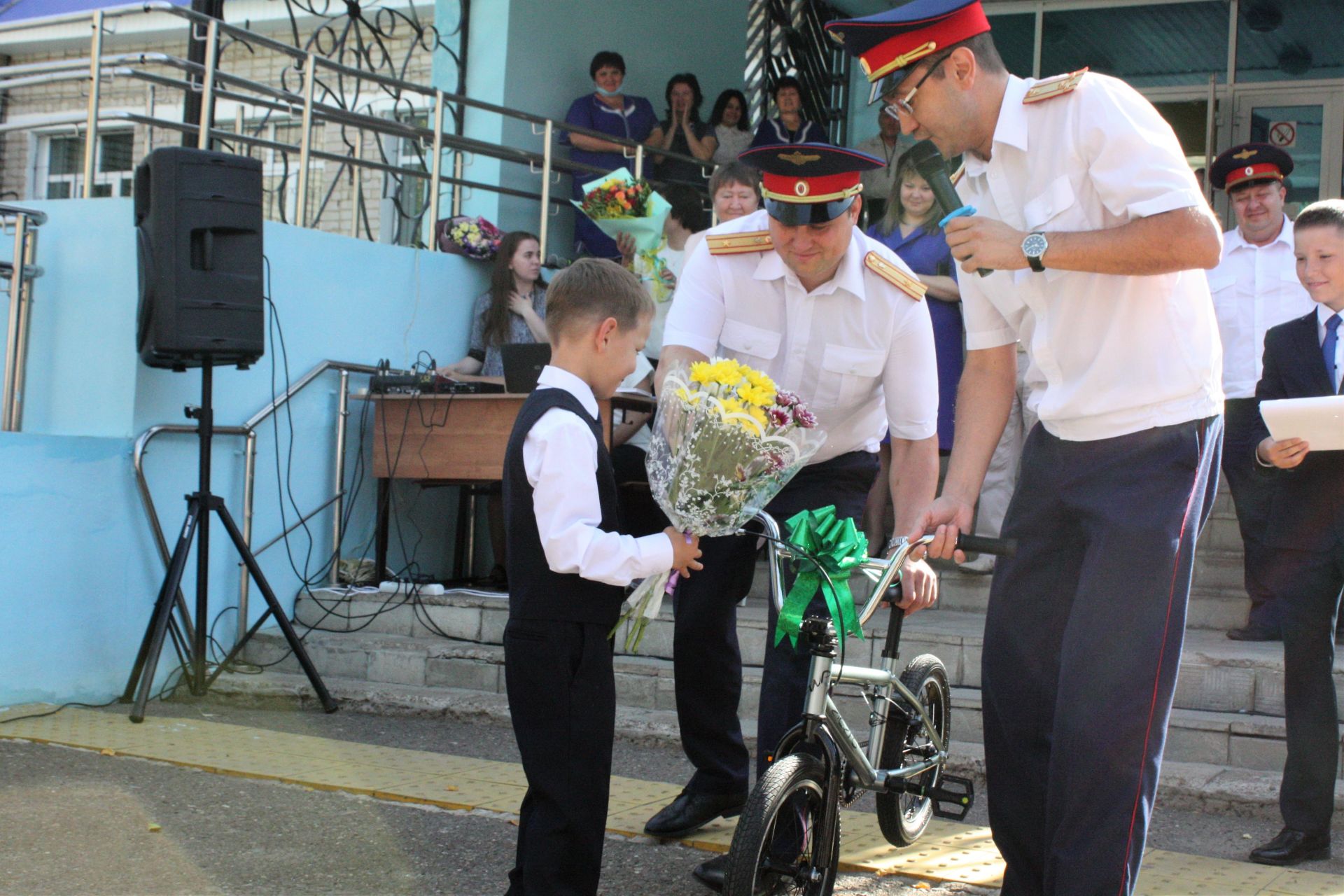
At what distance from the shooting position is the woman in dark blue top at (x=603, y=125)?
9.47 meters

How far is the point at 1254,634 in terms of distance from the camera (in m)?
5.68

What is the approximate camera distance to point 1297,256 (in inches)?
161

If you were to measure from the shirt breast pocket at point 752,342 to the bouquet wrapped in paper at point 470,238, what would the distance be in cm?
450

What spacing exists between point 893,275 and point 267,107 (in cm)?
558

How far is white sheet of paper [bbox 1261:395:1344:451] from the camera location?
11.4 feet

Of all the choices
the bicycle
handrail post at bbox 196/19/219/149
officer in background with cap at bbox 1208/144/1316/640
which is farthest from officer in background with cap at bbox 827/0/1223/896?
handrail post at bbox 196/19/219/149

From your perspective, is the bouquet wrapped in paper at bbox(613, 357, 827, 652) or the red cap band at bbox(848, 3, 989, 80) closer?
the red cap band at bbox(848, 3, 989, 80)

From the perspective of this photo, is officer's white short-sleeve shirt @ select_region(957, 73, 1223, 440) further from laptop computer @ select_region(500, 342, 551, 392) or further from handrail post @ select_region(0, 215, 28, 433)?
handrail post @ select_region(0, 215, 28, 433)

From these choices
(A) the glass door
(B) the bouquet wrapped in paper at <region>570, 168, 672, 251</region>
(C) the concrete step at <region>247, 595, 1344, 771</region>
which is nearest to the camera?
(C) the concrete step at <region>247, 595, 1344, 771</region>

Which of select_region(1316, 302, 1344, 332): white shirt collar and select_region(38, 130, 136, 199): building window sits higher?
select_region(38, 130, 136, 199): building window

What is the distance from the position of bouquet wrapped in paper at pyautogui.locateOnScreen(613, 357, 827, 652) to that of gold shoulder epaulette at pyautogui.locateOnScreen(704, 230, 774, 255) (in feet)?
2.79

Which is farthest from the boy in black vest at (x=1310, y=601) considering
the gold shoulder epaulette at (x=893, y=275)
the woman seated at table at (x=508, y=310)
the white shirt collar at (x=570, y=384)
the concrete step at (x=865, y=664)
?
the woman seated at table at (x=508, y=310)

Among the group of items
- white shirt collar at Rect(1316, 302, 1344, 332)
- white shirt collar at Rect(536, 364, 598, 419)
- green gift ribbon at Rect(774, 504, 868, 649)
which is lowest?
green gift ribbon at Rect(774, 504, 868, 649)

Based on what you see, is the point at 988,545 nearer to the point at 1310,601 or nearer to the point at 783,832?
the point at 783,832
